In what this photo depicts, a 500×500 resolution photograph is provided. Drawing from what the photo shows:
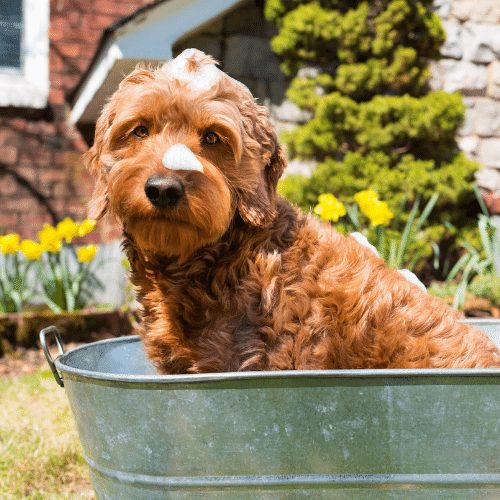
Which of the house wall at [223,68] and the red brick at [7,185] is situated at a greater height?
the house wall at [223,68]

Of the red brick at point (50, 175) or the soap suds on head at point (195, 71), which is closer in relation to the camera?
the soap suds on head at point (195, 71)

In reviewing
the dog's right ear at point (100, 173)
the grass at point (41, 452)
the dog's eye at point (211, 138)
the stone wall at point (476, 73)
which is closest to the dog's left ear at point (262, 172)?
the dog's eye at point (211, 138)

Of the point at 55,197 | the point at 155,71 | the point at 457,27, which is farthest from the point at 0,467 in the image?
the point at 457,27

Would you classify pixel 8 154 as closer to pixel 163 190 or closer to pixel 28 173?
pixel 28 173

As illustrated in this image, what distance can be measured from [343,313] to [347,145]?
4.74 m

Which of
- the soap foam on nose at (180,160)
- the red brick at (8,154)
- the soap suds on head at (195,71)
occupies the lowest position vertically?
the red brick at (8,154)

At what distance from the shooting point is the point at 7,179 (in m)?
6.93

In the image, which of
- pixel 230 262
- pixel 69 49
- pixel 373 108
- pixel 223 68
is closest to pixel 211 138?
pixel 230 262

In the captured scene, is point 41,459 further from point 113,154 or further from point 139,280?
point 113,154

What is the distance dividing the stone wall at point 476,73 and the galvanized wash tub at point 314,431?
5552mm

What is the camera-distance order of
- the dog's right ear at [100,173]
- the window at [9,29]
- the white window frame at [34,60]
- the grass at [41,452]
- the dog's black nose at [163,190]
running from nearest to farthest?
the dog's black nose at [163,190], the dog's right ear at [100,173], the grass at [41,452], the white window frame at [34,60], the window at [9,29]

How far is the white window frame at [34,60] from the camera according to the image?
23.0 feet

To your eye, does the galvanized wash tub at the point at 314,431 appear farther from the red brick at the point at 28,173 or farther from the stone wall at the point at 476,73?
the stone wall at the point at 476,73

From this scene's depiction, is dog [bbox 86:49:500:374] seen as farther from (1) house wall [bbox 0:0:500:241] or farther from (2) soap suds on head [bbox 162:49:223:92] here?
(1) house wall [bbox 0:0:500:241]
